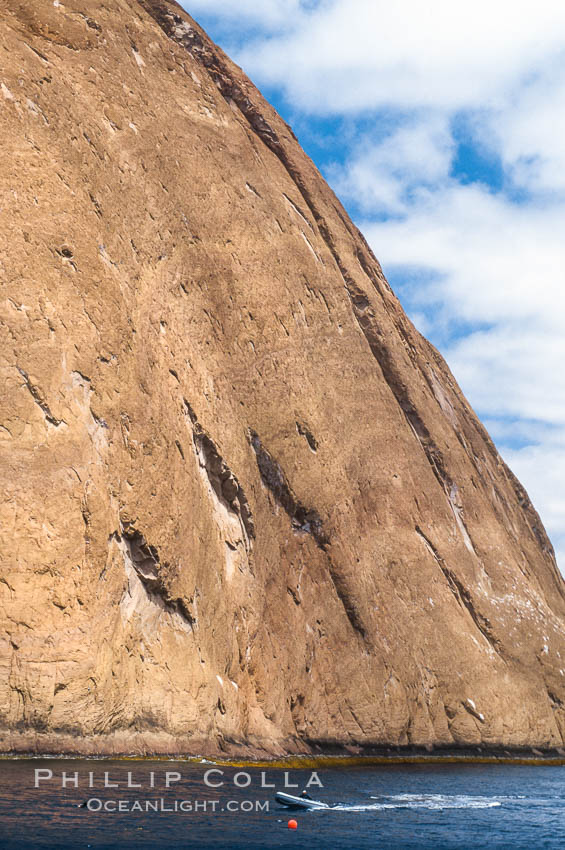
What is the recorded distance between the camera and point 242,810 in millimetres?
27188

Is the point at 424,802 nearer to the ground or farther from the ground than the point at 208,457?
nearer to the ground

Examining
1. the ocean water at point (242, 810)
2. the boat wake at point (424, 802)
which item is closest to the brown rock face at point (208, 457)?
the ocean water at point (242, 810)

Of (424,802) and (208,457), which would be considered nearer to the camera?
(424,802)

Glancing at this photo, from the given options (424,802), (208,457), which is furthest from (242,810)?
(208,457)

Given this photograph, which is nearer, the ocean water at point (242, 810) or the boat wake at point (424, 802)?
the ocean water at point (242, 810)

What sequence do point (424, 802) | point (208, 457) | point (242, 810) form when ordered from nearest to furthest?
point (242, 810)
point (424, 802)
point (208, 457)

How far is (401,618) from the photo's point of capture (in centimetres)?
5019

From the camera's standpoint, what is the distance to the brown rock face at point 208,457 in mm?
35094

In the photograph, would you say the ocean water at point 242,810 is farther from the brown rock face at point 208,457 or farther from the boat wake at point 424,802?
the brown rock face at point 208,457

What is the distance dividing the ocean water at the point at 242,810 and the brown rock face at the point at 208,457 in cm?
344

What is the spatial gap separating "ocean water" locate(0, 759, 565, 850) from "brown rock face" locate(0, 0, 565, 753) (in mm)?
3437

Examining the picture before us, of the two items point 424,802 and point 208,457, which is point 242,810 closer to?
point 424,802

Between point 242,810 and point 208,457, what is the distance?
1999 centimetres

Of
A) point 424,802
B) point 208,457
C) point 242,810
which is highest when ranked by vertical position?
point 208,457
